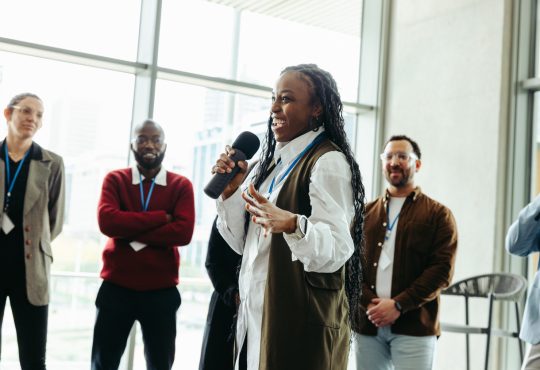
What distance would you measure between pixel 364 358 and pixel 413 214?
0.83 metres

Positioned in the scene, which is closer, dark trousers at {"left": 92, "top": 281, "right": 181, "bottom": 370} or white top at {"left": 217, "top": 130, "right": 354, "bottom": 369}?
white top at {"left": 217, "top": 130, "right": 354, "bottom": 369}

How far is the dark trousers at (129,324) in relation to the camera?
3697 millimetres

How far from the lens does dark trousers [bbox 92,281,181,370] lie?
12.1 ft

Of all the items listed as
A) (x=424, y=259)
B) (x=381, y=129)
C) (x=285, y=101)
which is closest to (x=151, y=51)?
(x=381, y=129)

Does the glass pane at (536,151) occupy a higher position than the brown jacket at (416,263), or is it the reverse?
the glass pane at (536,151)

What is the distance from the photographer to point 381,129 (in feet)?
21.2

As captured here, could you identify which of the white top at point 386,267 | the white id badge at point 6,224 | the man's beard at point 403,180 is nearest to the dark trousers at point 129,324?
the white id badge at point 6,224

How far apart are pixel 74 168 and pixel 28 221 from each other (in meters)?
1.40

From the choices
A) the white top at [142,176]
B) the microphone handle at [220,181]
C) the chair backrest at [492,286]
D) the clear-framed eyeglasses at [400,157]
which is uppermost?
the clear-framed eyeglasses at [400,157]

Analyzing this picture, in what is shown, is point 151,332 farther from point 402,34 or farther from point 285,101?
point 402,34

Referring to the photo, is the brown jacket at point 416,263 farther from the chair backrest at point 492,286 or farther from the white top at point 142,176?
the white top at point 142,176

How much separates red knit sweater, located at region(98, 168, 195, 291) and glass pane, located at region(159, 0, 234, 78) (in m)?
1.78

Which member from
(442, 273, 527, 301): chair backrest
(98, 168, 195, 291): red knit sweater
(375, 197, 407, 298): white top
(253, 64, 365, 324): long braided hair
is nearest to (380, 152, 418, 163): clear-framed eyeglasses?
(375, 197, 407, 298): white top

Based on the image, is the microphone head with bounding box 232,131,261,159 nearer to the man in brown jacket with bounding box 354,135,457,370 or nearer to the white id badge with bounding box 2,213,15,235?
the man in brown jacket with bounding box 354,135,457,370
